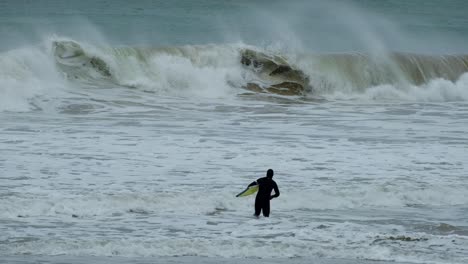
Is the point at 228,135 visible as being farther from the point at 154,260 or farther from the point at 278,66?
the point at 278,66

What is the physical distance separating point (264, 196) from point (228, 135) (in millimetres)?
6568

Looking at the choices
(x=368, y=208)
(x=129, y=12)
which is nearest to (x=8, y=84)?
(x=368, y=208)

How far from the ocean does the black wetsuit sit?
0.79 feet

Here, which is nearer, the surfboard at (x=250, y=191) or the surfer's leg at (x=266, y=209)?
the surfer's leg at (x=266, y=209)

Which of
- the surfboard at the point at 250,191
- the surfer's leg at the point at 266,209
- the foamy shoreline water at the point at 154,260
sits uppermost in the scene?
the surfboard at the point at 250,191

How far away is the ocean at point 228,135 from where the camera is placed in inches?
465

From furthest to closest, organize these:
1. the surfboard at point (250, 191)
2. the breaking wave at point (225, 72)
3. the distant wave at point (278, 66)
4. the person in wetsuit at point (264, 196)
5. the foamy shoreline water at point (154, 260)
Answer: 1. the distant wave at point (278, 66)
2. the breaking wave at point (225, 72)
3. the surfboard at point (250, 191)
4. the person in wetsuit at point (264, 196)
5. the foamy shoreline water at point (154, 260)

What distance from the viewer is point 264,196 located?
13.0 metres

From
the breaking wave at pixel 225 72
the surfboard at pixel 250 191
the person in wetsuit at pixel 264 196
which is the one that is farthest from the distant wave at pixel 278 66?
the person in wetsuit at pixel 264 196

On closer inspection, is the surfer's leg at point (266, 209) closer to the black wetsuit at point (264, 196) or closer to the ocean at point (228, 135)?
the black wetsuit at point (264, 196)

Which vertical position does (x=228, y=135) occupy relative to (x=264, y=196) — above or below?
above

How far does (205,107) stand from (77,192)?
1086 centimetres

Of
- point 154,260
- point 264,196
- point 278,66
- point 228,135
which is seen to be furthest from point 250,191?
point 278,66

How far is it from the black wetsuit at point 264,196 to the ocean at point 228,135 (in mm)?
241
